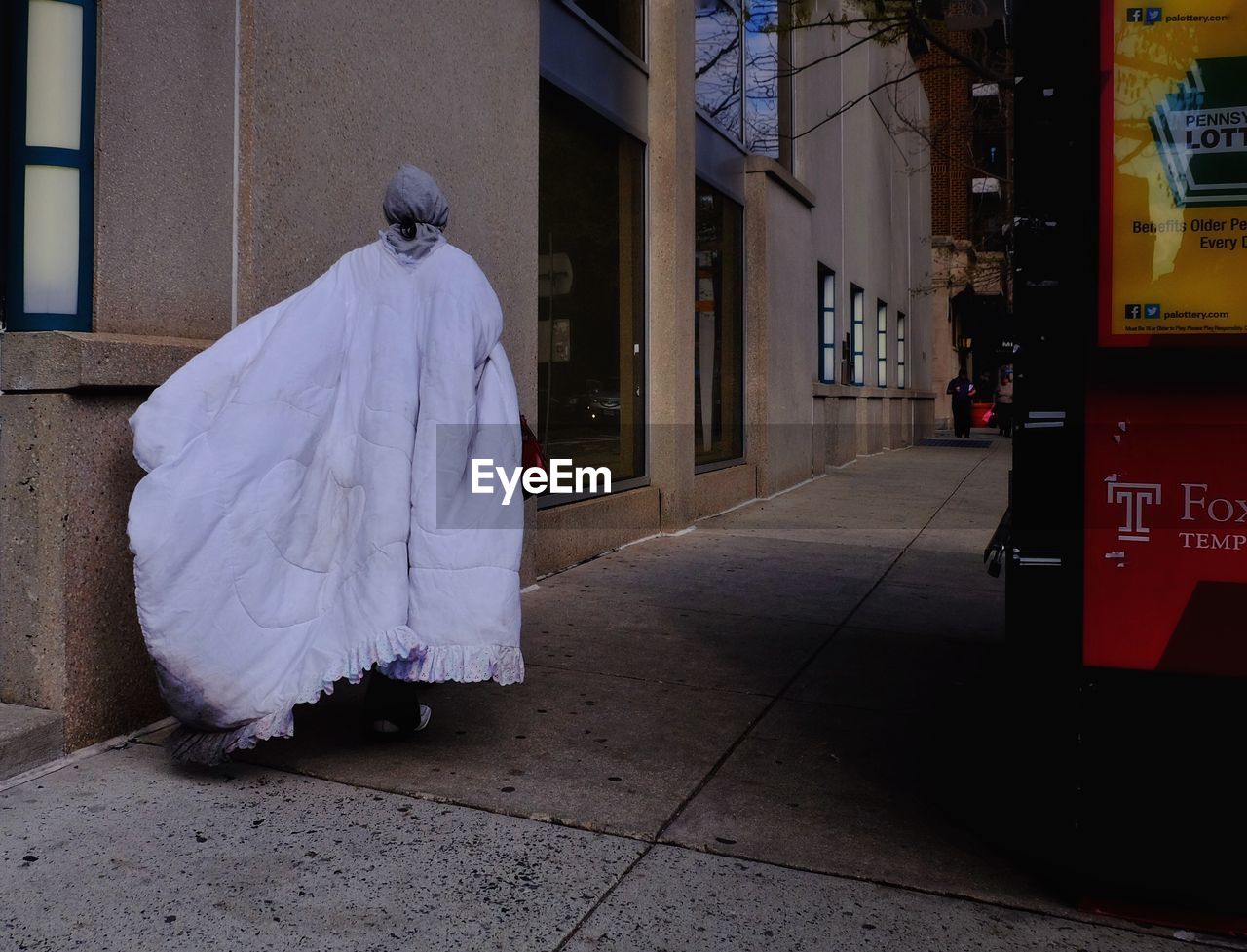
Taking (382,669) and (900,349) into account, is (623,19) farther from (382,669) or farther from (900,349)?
(900,349)

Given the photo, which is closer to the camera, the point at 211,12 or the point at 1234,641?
the point at 1234,641

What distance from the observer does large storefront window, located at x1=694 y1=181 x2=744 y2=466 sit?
10672mm

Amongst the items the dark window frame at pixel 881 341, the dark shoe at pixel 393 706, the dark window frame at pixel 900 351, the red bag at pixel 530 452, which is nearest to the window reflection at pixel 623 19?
the red bag at pixel 530 452

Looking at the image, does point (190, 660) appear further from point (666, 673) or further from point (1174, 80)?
point (1174, 80)

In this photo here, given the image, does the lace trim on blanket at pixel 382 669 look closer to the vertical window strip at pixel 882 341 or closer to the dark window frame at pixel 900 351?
the vertical window strip at pixel 882 341

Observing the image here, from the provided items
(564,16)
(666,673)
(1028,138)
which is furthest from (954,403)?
(1028,138)

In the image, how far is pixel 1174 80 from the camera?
257 cm

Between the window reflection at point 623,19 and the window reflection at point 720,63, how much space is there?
4.59ft

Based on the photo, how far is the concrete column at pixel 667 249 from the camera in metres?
9.27

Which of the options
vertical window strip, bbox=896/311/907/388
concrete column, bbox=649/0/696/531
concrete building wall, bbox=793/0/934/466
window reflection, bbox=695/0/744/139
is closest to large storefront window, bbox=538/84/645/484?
concrete column, bbox=649/0/696/531

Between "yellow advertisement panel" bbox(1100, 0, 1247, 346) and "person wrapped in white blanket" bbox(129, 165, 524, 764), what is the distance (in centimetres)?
200

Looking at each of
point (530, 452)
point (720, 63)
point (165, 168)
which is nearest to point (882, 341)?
point (720, 63)

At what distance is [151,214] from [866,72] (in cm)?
1754

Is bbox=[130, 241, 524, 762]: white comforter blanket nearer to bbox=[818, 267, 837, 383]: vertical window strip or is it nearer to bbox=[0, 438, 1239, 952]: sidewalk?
bbox=[0, 438, 1239, 952]: sidewalk
